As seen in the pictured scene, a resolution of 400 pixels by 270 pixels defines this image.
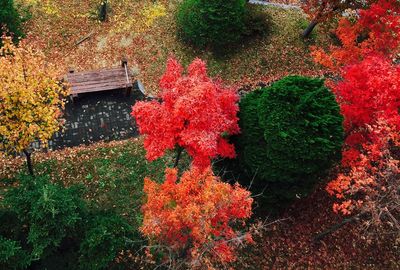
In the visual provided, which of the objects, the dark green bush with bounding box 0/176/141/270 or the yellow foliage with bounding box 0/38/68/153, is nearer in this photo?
the dark green bush with bounding box 0/176/141/270

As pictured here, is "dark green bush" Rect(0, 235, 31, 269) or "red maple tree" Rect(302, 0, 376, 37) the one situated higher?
"red maple tree" Rect(302, 0, 376, 37)

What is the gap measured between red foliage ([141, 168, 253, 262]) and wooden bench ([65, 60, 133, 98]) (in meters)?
10.3

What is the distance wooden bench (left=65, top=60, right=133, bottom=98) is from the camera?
2520 centimetres

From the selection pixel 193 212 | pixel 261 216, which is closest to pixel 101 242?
pixel 193 212

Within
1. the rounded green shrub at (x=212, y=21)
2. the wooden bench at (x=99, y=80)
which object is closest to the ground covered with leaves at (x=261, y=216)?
the wooden bench at (x=99, y=80)

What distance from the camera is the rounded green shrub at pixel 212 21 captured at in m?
26.2

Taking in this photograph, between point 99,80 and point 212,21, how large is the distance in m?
7.94

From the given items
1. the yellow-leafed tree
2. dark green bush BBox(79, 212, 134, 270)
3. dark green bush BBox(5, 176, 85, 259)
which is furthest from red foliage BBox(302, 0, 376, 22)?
dark green bush BBox(5, 176, 85, 259)

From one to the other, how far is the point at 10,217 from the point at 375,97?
16.0 m

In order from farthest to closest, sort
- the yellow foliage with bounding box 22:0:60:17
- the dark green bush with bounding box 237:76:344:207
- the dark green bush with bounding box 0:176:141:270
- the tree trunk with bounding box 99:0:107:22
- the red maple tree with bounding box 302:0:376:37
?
the yellow foliage with bounding box 22:0:60:17
the tree trunk with bounding box 99:0:107:22
the red maple tree with bounding box 302:0:376:37
the dark green bush with bounding box 237:76:344:207
the dark green bush with bounding box 0:176:141:270

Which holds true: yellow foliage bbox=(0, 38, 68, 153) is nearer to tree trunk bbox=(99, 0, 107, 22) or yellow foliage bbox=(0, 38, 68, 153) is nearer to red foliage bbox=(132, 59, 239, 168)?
red foliage bbox=(132, 59, 239, 168)

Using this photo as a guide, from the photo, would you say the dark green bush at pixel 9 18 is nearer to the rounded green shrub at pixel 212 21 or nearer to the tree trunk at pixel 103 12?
the tree trunk at pixel 103 12

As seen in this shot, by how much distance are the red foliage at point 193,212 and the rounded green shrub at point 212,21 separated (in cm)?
1278

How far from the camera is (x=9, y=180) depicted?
870 inches
